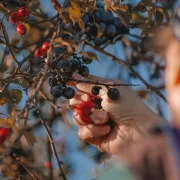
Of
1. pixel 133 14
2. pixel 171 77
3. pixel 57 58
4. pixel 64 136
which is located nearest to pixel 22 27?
pixel 133 14

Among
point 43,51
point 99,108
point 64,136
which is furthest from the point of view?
point 64,136

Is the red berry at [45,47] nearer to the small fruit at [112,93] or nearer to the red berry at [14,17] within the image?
the red berry at [14,17]

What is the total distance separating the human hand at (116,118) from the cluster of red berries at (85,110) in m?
0.01

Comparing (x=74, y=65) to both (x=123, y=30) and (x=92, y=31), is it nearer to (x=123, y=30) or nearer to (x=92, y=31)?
(x=92, y=31)

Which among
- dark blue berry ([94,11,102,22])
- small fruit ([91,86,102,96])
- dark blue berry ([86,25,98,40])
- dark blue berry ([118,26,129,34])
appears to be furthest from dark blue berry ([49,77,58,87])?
dark blue berry ([118,26,129,34])

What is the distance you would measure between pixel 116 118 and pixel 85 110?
14 centimetres

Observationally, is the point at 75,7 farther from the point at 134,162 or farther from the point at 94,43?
the point at 134,162

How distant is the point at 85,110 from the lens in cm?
161

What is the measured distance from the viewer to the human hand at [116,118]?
1677mm

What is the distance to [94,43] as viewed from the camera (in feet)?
6.70

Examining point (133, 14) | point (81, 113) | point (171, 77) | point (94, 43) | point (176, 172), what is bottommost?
point (176, 172)

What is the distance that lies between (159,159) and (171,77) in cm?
12

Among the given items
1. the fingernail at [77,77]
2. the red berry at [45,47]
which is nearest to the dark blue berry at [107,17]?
the red berry at [45,47]

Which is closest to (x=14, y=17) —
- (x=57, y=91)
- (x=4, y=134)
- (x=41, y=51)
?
(x=41, y=51)
